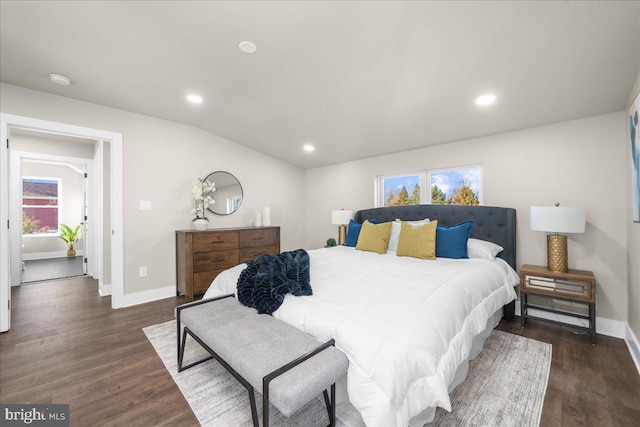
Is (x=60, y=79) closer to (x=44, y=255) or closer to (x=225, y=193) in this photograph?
(x=225, y=193)

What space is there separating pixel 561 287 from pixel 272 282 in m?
2.73

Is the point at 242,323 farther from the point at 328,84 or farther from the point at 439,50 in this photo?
the point at 439,50

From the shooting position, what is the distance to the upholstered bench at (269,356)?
1.11 metres

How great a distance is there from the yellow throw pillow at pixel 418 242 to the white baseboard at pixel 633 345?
Answer: 1.59m

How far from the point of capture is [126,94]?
9.53 feet

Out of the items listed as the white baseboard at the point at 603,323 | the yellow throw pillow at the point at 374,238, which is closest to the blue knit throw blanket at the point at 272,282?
the yellow throw pillow at the point at 374,238

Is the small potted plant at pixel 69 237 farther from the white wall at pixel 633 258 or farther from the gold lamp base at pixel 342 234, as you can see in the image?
the white wall at pixel 633 258

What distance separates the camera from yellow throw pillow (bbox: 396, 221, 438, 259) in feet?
9.29

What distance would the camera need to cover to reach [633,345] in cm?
215

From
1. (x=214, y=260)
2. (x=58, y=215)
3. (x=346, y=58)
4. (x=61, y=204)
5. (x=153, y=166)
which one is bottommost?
(x=214, y=260)

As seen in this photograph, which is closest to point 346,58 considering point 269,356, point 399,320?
point 399,320

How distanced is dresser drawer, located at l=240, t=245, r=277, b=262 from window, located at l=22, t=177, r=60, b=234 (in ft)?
21.2

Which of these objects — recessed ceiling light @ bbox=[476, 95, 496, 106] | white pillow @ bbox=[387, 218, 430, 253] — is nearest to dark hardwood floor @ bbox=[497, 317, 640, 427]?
white pillow @ bbox=[387, 218, 430, 253]

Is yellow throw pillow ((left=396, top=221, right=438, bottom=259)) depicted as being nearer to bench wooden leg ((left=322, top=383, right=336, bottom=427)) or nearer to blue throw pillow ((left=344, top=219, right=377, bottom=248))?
blue throw pillow ((left=344, top=219, right=377, bottom=248))
